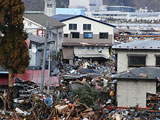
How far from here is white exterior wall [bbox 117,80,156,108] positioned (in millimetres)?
15023

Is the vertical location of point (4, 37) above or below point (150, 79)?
above

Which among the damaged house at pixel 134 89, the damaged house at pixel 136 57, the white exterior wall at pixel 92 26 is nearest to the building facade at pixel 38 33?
the white exterior wall at pixel 92 26

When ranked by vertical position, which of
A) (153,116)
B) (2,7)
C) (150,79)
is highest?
(2,7)

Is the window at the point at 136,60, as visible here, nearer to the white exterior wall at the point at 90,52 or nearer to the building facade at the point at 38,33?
the building facade at the point at 38,33

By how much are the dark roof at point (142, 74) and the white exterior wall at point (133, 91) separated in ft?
0.58

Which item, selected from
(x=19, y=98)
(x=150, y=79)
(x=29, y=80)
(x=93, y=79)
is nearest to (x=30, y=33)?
(x=93, y=79)

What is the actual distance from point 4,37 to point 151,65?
628 cm

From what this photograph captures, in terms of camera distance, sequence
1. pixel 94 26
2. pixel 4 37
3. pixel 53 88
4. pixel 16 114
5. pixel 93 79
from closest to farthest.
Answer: pixel 16 114 → pixel 4 37 → pixel 53 88 → pixel 93 79 → pixel 94 26

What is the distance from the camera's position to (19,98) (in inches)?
619

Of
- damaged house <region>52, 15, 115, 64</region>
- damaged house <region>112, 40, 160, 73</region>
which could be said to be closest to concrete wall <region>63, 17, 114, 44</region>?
damaged house <region>52, 15, 115, 64</region>

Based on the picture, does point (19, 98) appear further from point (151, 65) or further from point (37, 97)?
point (151, 65)

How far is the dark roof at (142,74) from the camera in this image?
15062mm

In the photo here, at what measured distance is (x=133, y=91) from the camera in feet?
49.4

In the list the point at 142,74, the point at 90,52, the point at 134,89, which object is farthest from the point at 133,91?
the point at 90,52
